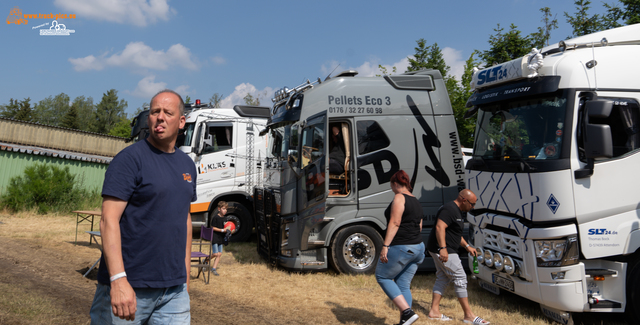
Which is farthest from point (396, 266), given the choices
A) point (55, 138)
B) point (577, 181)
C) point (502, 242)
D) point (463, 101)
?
point (55, 138)

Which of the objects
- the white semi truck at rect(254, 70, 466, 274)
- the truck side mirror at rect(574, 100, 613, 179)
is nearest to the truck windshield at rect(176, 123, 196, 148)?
the white semi truck at rect(254, 70, 466, 274)

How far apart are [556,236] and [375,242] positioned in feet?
11.0

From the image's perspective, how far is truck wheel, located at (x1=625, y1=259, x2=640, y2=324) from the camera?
187 inches

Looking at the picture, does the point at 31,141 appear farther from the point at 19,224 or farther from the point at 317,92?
the point at 317,92

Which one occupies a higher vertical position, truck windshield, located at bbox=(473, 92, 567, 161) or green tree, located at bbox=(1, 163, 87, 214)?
truck windshield, located at bbox=(473, 92, 567, 161)

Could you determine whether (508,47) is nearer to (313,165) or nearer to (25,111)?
(313,165)

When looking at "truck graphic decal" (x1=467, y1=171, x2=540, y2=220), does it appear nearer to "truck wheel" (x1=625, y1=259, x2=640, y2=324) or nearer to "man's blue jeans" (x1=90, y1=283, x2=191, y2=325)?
"truck wheel" (x1=625, y1=259, x2=640, y2=324)

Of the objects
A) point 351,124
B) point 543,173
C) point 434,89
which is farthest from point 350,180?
point 543,173

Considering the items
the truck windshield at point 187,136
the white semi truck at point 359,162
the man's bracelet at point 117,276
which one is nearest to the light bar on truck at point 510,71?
the white semi truck at point 359,162

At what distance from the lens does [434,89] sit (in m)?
8.07

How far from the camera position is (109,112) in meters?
65.8

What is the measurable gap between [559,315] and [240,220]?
300 inches

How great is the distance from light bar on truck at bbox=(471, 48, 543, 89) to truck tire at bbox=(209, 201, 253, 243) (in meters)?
6.64

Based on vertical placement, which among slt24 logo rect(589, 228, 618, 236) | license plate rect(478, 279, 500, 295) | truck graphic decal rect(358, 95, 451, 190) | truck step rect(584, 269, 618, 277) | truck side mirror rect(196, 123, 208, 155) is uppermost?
truck side mirror rect(196, 123, 208, 155)
